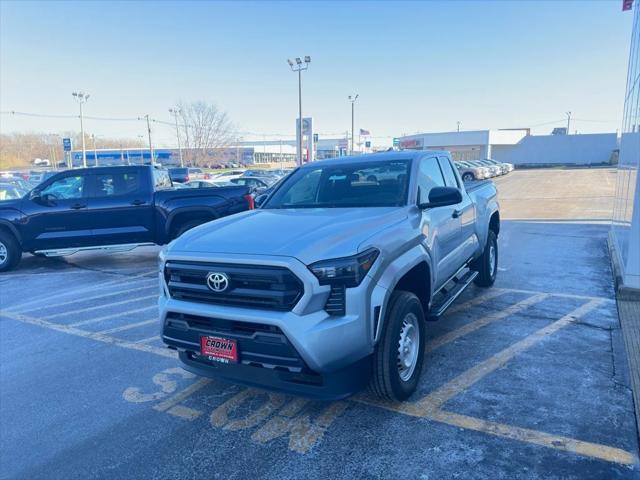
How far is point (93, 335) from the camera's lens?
5.38 metres

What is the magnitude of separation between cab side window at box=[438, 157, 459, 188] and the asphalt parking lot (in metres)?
Answer: 1.60

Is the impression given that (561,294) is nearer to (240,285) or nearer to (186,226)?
(240,285)

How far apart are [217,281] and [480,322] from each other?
11.4 ft

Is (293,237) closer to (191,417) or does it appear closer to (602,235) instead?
(191,417)

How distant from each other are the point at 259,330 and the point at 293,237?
26.1 inches

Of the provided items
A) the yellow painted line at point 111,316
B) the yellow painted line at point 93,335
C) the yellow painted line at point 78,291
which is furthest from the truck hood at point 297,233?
the yellow painted line at point 78,291

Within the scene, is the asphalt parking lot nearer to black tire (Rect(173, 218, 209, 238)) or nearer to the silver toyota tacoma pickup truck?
the silver toyota tacoma pickup truck

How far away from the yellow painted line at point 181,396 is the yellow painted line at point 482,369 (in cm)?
179

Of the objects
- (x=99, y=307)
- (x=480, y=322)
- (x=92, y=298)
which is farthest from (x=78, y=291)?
(x=480, y=322)

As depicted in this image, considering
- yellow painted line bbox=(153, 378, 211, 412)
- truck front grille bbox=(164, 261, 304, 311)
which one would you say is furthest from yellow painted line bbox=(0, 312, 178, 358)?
truck front grille bbox=(164, 261, 304, 311)

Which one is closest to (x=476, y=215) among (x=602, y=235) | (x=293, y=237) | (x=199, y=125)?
(x=293, y=237)

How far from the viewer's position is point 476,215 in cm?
590

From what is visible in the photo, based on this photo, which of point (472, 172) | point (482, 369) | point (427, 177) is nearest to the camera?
point (482, 369)

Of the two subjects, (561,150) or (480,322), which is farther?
(561,150)
